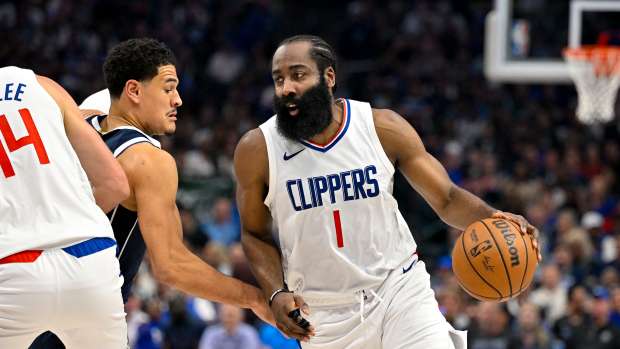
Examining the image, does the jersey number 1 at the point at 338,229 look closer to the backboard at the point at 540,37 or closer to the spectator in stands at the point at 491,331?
the spectator in stands at the point at 491,331

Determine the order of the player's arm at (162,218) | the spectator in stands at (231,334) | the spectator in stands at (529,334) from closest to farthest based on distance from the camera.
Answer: the player's arm at (162,218) → the spectator in stands at (231,334) → the spectator in stands at (529,334)

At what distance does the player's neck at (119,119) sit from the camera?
4812 millimetres

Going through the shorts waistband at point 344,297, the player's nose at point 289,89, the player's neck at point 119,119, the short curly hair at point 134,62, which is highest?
the short curly hair at point 134,62

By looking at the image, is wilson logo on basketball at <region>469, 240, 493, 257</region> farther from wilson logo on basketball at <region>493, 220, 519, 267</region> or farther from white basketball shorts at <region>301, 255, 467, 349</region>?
white basketball shorts at <region>301, 255, 467, 349</region>

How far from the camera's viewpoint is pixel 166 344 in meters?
10.5

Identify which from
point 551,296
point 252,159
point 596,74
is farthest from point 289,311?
point 596,74

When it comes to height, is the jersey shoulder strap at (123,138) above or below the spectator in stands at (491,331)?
above

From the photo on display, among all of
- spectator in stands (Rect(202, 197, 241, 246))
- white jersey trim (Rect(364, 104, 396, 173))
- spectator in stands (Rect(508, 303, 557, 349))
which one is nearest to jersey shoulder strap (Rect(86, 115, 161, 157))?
white jersey trim (Rect(364, 104, 396, 173))

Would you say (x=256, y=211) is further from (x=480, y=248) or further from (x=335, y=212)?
(x=480, y=248)

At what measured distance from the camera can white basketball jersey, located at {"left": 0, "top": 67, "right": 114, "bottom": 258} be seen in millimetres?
3928

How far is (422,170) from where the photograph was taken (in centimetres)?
513

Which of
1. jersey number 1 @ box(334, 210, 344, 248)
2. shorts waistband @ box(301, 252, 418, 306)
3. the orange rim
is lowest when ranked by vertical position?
A: shorts waistband @ box(301, 252, 418, 306)

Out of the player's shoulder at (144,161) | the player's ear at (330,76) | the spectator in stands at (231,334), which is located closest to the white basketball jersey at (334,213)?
the player's ear at (330,76)

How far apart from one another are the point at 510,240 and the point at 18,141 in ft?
7.74
